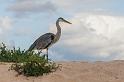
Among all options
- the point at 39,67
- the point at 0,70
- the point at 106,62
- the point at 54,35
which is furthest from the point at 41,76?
the point at 54,35

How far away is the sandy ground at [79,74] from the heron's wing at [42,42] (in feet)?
8.61

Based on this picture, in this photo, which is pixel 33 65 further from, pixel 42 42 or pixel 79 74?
pixel 42 42

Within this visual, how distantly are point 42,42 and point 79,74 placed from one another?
383cm

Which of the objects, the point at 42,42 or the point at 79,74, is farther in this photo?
the point at 42,42

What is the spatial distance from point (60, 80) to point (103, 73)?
140cm

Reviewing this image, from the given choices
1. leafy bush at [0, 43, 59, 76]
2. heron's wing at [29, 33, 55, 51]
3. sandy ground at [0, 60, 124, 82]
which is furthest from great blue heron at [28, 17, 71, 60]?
sandy ground at [0, 60, 124, 82]

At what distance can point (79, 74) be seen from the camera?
50.8ft

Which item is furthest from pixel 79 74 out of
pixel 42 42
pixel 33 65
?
pixel 42 42

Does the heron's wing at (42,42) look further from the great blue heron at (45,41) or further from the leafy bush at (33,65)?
the leafy bush at (33,65)

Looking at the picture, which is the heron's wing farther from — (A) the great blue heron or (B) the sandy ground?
(B) the sandy ground

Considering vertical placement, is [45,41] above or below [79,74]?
above

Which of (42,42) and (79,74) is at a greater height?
(42,42)

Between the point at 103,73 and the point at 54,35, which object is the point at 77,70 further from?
the point at 54,35

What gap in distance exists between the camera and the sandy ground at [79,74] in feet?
49.8
